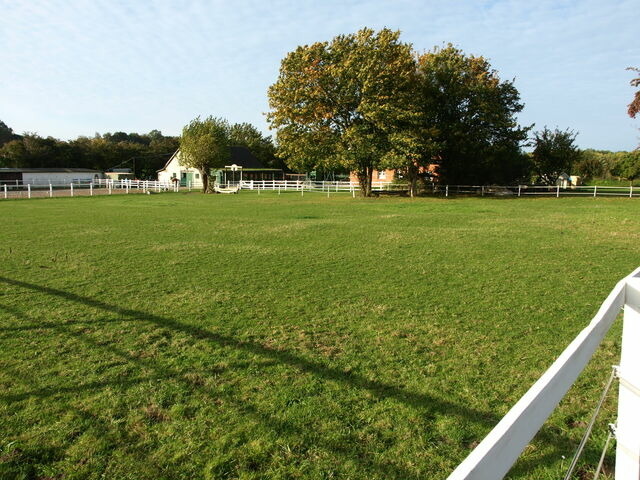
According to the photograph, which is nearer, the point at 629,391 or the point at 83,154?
the point at 629,391

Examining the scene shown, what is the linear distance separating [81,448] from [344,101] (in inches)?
1214

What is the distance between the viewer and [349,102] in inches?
1240

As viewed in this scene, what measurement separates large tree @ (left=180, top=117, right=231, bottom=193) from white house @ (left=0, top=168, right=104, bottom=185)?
860 inches

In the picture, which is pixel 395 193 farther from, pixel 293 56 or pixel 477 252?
pixel 477 252

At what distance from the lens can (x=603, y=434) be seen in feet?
10.1

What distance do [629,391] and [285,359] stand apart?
9.79ft

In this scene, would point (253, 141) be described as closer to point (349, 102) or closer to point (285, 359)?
point (349, 102)

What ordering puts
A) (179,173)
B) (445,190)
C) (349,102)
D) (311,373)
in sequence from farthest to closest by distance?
(179,173) < (445,190) < (349,102) < (311,373)

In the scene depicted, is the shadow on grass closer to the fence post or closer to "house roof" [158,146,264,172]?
the fence post

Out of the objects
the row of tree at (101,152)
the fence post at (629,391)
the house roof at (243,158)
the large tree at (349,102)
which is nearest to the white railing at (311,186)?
the large tree at (349,102)

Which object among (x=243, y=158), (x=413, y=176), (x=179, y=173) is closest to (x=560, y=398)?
(x=413, y=176)

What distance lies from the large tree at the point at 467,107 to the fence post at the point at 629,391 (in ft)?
107

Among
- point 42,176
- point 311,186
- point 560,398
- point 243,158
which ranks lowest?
point 560,398

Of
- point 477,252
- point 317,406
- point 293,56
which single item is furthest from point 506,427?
point 293,56
